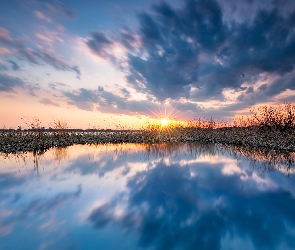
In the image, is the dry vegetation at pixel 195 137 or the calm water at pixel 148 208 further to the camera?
the dry vegetation at pixel 195 137

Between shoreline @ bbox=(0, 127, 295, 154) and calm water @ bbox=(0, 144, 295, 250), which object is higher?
shoreline @ bbox=(0, 127, 295, 154)

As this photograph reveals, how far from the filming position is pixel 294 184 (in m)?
7.50

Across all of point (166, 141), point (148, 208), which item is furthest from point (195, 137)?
point (148, 208)

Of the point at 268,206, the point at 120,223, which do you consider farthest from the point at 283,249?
the point at 120,223

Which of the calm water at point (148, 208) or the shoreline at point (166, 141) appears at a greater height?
the shoreline at point (166, 141)

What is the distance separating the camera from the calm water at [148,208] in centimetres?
412

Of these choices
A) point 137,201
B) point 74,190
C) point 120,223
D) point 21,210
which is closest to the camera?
point 120,223

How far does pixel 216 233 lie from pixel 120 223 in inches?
76.0

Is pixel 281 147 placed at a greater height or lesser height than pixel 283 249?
greater

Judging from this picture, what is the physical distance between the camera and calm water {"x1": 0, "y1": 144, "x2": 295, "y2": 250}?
412 cm

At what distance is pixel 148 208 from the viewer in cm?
557

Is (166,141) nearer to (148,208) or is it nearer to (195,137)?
(195,137)

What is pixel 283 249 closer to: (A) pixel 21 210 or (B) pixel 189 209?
(B) pixel 189 209

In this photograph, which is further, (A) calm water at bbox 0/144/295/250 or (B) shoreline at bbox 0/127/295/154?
(B) shoreline at bbox 0/127/295/154
